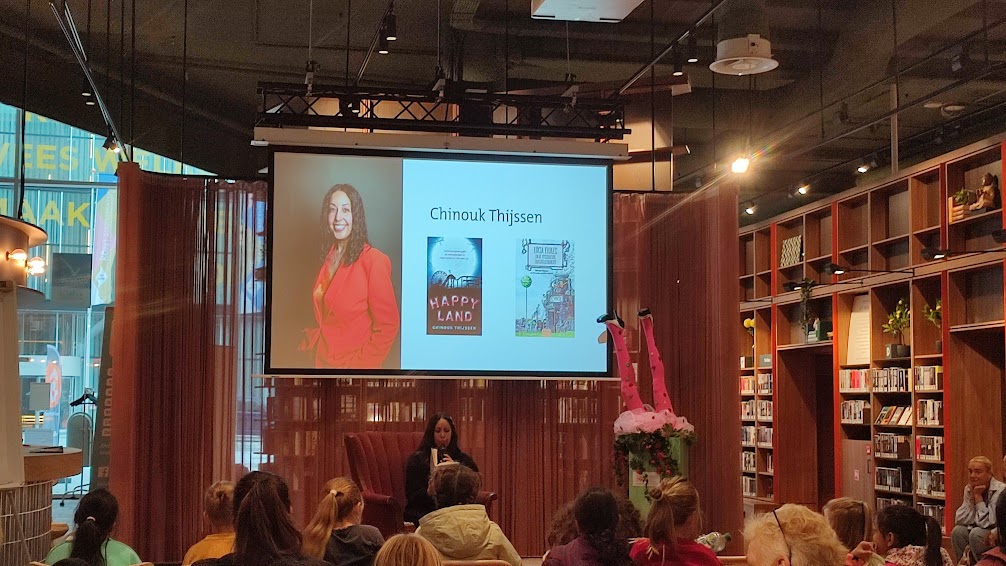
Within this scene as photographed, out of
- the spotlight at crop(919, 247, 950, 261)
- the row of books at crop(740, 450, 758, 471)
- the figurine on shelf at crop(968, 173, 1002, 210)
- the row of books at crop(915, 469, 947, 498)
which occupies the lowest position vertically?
the row of books at crop(740, 450, 758, 471)

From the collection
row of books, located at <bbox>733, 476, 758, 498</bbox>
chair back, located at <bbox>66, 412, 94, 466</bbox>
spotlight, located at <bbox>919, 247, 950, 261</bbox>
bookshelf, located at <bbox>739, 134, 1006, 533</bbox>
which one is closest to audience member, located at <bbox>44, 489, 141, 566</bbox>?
spotlight, located at <bbox>919, 247, 950, 261</bbox>

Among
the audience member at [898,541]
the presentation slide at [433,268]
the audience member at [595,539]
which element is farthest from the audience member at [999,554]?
the presentation slide at [433,268]

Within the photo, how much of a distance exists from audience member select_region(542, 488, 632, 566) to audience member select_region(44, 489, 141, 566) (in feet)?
5.02

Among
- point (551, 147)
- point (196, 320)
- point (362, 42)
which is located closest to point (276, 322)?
point (196, 320)

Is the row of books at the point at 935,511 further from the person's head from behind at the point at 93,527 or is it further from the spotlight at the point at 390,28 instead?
the person's head from behind at the point at 93,527

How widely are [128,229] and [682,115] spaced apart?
6.80 metres

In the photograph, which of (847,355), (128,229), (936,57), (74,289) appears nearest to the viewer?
(128,229)

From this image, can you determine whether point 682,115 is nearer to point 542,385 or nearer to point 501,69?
point 501,69

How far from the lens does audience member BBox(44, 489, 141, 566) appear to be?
382 cm

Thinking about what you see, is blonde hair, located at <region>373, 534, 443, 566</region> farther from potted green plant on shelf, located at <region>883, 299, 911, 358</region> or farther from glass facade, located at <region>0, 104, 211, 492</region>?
glass facade, located at <region>0, 104, 211, 492</region>

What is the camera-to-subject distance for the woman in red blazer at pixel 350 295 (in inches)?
320

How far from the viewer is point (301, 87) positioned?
8203 mm

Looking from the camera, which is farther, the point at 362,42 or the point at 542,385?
the point at 362,42

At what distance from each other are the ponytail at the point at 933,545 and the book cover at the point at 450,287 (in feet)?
15.8
